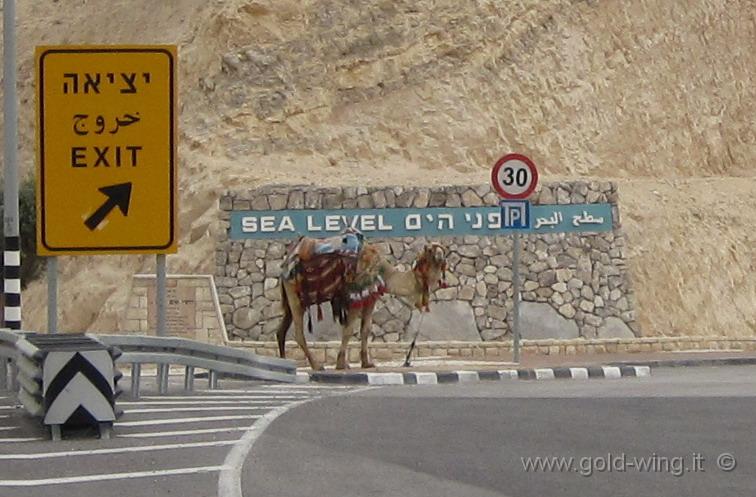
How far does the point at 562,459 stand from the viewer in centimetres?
1238

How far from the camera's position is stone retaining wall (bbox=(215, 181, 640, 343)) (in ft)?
97.6

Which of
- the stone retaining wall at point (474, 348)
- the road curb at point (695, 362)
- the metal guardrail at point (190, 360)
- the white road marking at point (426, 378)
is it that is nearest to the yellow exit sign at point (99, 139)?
the metal guardrail at point (190, 360)

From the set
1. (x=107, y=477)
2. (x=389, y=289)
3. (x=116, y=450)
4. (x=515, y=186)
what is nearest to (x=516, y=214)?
(x=515, y=186)

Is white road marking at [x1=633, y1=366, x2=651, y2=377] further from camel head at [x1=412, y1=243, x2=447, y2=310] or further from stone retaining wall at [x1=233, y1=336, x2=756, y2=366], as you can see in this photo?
stone retaining wall at [x1=233, y1=336, x2=756, y2=366]

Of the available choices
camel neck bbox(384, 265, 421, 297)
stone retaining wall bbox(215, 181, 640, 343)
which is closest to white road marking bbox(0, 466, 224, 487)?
camel neck bbox(384, 265, 421, 297)

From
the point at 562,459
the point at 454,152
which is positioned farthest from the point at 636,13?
the point at 562,459

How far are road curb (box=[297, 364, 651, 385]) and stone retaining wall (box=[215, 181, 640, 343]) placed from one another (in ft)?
19.1

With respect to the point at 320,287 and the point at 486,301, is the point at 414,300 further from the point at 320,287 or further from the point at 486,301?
the point at 486,301

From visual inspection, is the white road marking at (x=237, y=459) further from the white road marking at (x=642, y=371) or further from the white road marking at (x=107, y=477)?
the white road marking at (x=642, y=371)

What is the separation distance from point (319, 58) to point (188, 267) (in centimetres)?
717

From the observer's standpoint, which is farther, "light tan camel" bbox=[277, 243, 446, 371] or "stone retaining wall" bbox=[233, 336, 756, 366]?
"stone retaining wall" bbox=[233, 336, 756, 366]

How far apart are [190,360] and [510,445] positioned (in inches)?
274

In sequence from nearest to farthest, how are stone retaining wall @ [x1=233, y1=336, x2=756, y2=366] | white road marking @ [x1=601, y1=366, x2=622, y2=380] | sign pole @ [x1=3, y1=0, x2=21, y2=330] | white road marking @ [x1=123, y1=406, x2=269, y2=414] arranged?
white road marking @ [x1=123, y1=406, x2=269, y2=414] → sign pole @ [x1=3, y1=0, x2=21, y2=330] → white road marking @ [x1=601, y1=366, x2=622, y2=380] → stone retaining wall @ [x1=233, y1=336, x2=756, y2=366]

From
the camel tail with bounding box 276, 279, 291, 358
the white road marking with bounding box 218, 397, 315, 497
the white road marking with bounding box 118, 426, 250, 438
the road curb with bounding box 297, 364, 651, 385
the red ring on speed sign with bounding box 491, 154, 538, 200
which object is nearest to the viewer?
the white road marking with bounding box 218, 397, 315, 497
